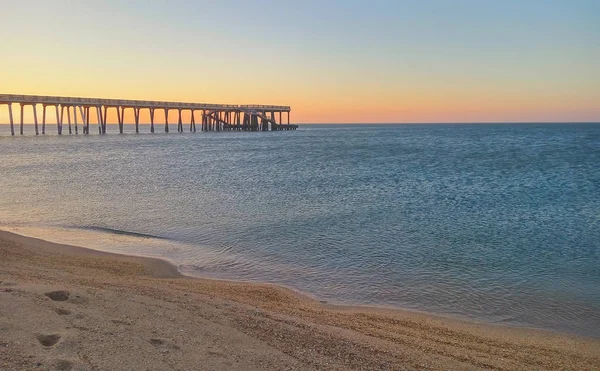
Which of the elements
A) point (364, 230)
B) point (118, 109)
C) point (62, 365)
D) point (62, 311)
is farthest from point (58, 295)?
point (118, 109)

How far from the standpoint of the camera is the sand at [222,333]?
546cm

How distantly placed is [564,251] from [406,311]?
273 inches

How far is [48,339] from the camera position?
5.61 metres

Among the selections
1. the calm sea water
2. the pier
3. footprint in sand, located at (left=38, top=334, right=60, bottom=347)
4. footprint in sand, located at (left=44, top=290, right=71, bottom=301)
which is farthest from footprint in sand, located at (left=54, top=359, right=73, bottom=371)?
the pier

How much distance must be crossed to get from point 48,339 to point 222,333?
207cm

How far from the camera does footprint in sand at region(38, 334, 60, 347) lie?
5.51 metres

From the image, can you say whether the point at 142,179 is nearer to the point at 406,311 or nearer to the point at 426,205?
the point at 426,205

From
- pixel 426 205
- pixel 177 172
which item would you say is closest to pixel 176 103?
pixel 177 172

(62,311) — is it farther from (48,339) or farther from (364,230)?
(364,230)

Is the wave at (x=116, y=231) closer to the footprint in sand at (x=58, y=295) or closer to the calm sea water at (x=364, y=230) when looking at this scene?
the calm sea water at (x=364, y=230)

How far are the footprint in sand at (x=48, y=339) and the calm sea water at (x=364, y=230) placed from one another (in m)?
5.32

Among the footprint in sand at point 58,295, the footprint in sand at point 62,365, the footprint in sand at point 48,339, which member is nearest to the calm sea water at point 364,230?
the footprint in sand at point 58,295

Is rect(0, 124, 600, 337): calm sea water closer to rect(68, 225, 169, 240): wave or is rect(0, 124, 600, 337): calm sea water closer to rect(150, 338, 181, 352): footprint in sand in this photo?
rect(68, 225, 169, 240): wave

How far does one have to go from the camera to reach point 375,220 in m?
17.4
